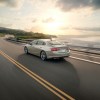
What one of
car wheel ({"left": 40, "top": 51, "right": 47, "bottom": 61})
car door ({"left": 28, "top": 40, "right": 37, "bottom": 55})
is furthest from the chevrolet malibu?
car door ({"left": 28, "top": 40, "right": 37, "bottom": 55})

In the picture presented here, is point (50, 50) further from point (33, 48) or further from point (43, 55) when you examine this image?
point (33, 48)

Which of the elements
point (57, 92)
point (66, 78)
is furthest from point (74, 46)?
point (57, 92)

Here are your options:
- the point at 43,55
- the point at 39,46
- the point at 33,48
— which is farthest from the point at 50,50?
the point at 33,48

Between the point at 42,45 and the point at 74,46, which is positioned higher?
the point at 42,45

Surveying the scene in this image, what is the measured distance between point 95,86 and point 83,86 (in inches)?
18.8

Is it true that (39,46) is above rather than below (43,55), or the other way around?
above

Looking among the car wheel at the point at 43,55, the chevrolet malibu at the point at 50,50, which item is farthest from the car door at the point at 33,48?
the car wheel at the point at 43,55

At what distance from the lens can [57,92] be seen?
274 inches

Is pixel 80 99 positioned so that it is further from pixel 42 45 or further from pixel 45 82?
pixel 42 45

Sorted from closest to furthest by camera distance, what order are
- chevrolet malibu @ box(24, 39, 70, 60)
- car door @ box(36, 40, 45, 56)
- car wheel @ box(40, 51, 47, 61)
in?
chevrolet malibu @ box(24, 39, 70, 60), car wheel @ box(40, 51, 47, 61), car door @ box(36, 40, 45, 56)

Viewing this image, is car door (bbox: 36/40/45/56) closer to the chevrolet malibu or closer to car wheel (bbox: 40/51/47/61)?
the chevrolet malibu

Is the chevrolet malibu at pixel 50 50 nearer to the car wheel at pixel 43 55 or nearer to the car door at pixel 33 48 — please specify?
the car wheel at pixel 43 55

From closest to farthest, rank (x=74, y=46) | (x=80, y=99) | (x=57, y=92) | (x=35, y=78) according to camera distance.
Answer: (x=80, y=99)
(x=57, y=92)
(x=35, y=78)
(x=74, y=46)

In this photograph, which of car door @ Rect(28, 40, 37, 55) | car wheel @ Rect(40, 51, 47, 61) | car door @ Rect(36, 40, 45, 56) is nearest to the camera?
car wheel @ Rect(40, 51, 47, 61)
